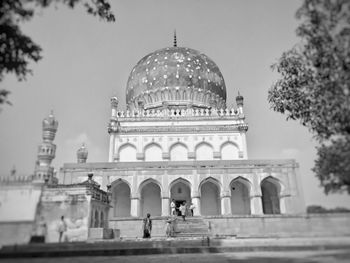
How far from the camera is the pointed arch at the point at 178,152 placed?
20.2 metres

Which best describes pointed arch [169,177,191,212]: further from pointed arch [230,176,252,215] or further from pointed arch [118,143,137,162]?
pointed arch [118,143,137,162]

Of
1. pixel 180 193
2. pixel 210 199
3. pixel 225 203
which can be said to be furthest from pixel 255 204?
pixel 180 193

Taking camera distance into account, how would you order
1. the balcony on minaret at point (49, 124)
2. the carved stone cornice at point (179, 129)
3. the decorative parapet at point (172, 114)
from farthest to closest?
the decorative parapet at point (172, 114)
the carved stone cornice at point (179, 129)
the balcony on minaret at point (49, 124)

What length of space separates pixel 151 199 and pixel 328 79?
14.2 meters

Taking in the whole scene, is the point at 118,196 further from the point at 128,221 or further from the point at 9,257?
the point at 9,257

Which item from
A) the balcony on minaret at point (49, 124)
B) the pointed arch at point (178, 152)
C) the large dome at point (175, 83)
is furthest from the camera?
the large dome at point (175, 83)

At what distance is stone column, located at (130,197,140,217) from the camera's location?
15224mm

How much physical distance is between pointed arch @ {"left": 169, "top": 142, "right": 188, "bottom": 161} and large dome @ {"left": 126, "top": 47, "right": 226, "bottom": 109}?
146 inches

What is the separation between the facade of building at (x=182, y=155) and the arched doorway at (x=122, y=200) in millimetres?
56

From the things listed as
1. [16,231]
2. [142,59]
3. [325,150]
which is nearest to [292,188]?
[325,150]

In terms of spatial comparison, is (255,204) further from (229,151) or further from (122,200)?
(122,200)

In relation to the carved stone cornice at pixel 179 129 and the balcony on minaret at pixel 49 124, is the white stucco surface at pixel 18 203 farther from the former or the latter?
the carved stone cornice at pixel 179 129

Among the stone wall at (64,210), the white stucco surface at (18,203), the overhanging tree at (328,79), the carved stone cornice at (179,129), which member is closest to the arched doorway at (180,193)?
the carved stone cornice at (179,129)

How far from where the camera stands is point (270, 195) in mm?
17172
